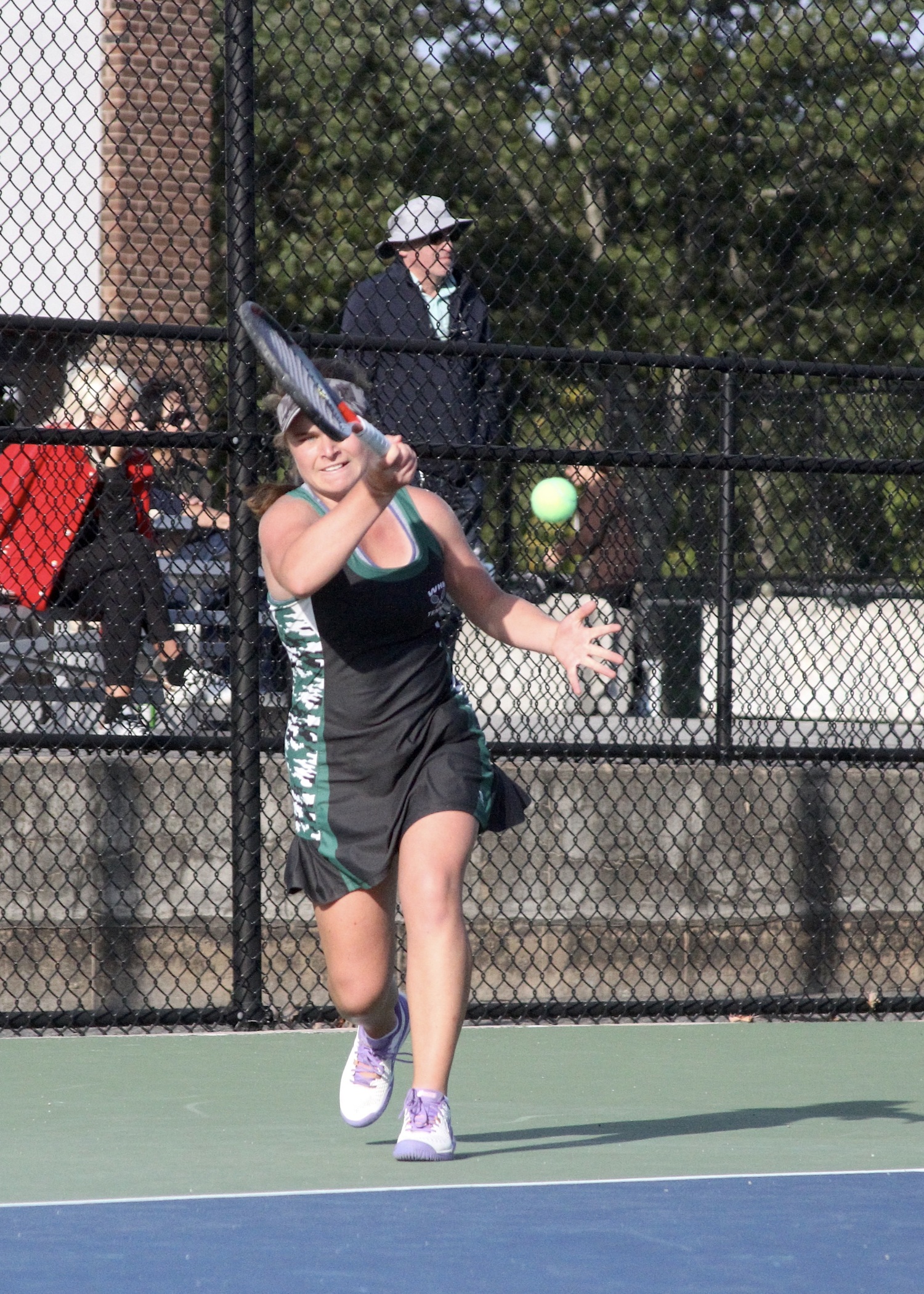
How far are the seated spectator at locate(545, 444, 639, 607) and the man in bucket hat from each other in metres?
0.48

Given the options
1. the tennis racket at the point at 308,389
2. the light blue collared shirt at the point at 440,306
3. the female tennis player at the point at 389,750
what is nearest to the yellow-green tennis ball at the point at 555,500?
the light blue collared shirt at the point at 440,306

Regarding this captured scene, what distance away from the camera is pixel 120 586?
21.4 feet

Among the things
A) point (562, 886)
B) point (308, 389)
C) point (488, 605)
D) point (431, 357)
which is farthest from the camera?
Answer: point (562, 886)

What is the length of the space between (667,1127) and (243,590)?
2255 mm

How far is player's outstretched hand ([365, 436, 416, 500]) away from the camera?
368 cm

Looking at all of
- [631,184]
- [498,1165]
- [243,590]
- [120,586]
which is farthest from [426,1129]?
[631,184]

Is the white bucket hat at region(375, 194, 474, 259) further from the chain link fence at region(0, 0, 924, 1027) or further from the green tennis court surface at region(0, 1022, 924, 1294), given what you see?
the green tennis court surface at region(0, 1022, 924, 1294)

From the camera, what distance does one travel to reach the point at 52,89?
11.3 metres

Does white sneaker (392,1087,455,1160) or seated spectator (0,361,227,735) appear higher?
seated spectator (0,361,227,735)

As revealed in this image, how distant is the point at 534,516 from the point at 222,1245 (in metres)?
4.32

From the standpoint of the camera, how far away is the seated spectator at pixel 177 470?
6223mm

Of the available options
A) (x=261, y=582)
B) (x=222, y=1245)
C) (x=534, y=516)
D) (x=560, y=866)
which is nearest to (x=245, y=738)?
(x=261, y=582)

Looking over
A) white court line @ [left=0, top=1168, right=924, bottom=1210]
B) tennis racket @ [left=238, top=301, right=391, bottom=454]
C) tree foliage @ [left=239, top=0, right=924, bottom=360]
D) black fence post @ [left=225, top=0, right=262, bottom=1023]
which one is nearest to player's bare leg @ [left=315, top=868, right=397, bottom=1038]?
white court line @ [left=0, top=1168, right=924, bottom=1210]

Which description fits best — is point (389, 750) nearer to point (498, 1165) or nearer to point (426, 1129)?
point (426, 1129)
